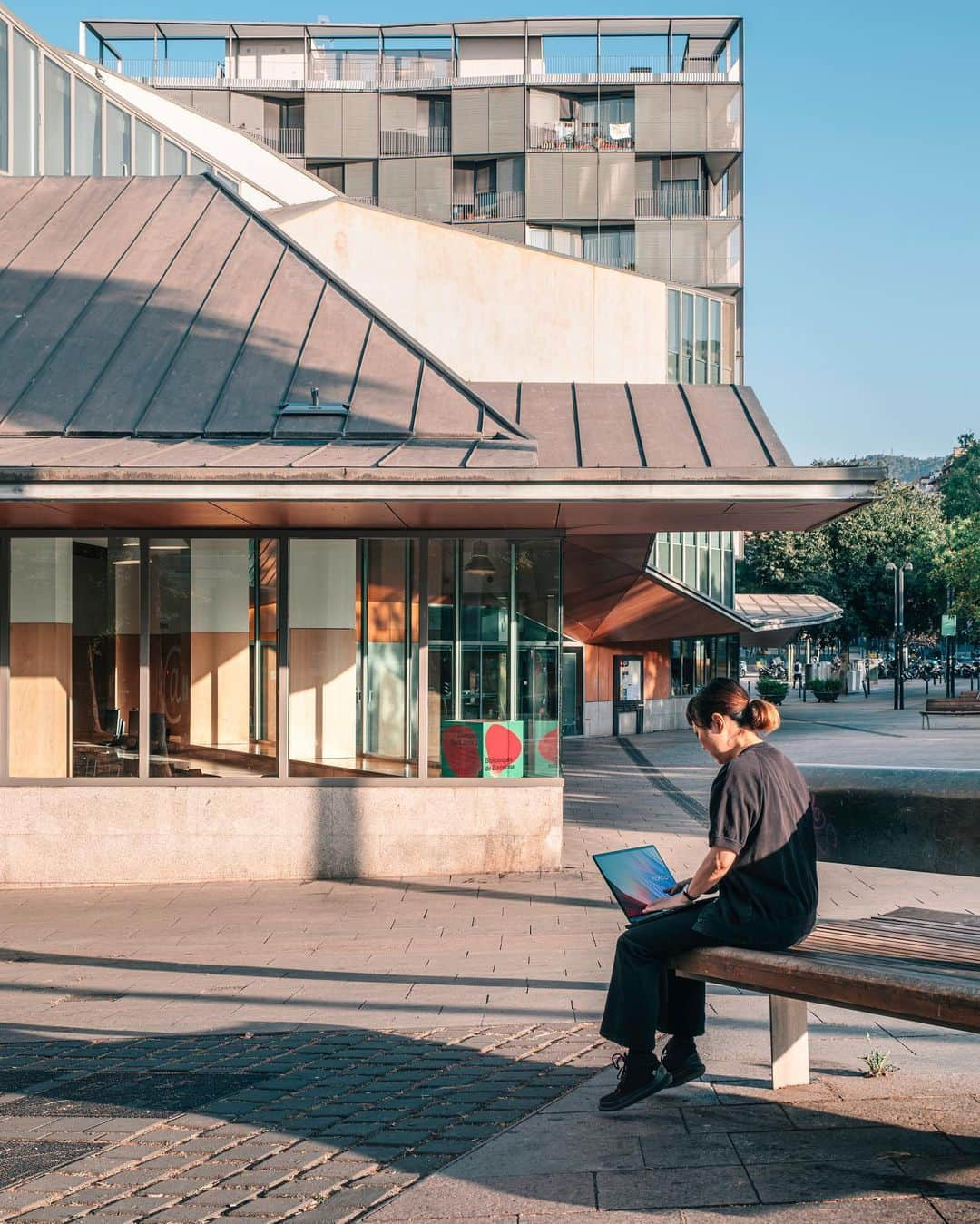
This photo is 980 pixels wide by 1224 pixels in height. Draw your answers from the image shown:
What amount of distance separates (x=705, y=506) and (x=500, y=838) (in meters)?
3.37

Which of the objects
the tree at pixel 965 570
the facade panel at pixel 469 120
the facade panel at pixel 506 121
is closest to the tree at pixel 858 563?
the tree at pixel 965 570

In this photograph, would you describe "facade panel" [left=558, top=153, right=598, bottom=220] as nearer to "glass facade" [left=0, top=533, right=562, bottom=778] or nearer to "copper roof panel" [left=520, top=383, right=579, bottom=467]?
"copper roof panel" [left=520, top=383, right=579, bottom=467]

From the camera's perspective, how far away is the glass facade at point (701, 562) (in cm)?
3741

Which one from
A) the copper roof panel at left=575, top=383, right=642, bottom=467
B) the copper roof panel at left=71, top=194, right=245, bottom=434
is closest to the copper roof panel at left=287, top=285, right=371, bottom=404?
the copper roof panel at left=71, top=194, right=245, bottom=434

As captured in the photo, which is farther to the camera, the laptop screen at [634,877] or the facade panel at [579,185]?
the facade panel at [579,185]

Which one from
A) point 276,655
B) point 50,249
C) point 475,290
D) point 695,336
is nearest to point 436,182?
point 695,336

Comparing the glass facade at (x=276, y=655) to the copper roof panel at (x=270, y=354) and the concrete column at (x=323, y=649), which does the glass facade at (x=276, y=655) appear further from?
the copper roof panel at (x=270, y=354)

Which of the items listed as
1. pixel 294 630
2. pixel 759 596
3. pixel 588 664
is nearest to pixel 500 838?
pixel 294 630

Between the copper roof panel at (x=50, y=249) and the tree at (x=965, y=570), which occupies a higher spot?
the copper roof panel at (x=50, y=249)

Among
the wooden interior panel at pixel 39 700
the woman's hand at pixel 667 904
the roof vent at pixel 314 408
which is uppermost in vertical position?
the roof vent at pixel 314 408

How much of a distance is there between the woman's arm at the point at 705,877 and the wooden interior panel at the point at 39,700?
7727 mm

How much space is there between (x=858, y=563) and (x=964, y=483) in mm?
57082

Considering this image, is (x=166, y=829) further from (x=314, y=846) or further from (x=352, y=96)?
(x=352, y=96)

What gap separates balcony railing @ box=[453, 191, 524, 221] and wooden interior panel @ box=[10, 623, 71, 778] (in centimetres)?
5751
